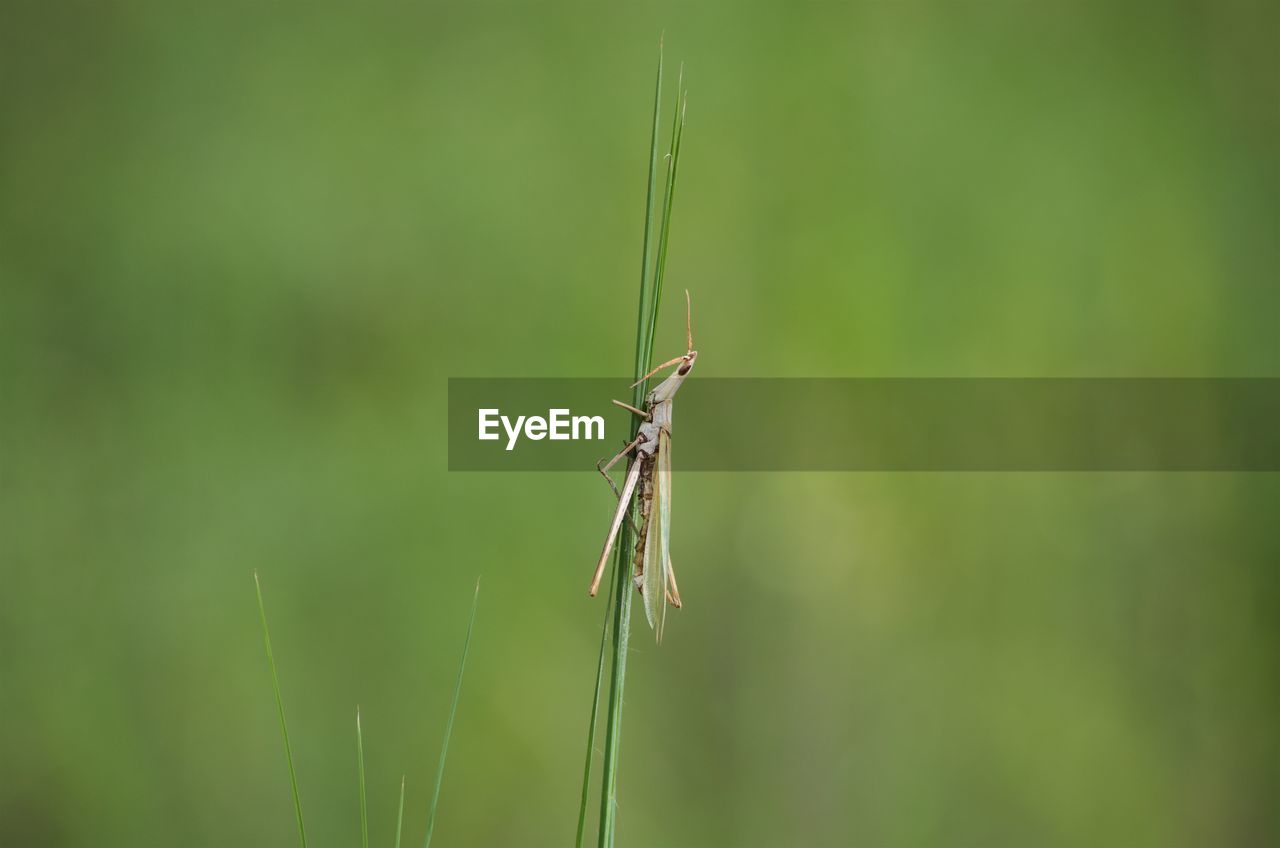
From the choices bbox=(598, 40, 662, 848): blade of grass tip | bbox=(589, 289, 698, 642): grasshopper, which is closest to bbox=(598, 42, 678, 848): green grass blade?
bbox=(598, 40, 662, 848): blade of grass tip

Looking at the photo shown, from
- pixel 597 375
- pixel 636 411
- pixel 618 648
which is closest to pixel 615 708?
pixel 618 648

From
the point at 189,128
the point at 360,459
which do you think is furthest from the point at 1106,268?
the point at 189,128

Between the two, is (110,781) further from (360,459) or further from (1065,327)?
(1065,327)

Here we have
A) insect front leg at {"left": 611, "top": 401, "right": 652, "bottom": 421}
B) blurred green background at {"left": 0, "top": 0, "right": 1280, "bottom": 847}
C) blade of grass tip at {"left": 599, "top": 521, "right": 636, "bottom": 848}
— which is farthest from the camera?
blurred green background at {"left": 0, "top": 0, "right": 1280, "bottom": 847}

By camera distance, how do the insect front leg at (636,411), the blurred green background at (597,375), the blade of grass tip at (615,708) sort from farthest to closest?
the blurred green background at (597,375), the insect front leg at (636,411), the blade of grass tip at (615,708)

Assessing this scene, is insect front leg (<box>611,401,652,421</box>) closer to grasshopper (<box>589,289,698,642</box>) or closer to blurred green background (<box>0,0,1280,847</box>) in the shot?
grasshopper (<box>589,289,698,642</box>)

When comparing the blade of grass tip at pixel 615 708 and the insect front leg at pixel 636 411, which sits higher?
the insect front leg at pixel 636 411

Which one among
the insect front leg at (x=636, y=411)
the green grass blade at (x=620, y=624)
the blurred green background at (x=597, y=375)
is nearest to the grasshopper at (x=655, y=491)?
the insect front leg at (x=636, y=411)

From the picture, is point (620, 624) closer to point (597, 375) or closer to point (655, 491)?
point (655, 491)

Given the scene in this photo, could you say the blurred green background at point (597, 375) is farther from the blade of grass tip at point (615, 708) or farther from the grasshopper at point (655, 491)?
the blade of grass tip at point (615, 708)
